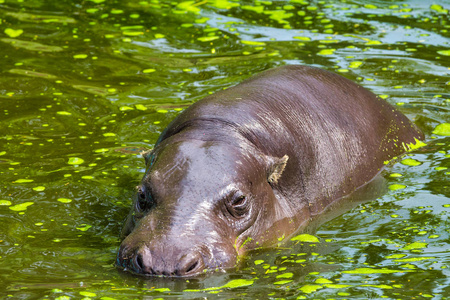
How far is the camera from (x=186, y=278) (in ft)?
19.5

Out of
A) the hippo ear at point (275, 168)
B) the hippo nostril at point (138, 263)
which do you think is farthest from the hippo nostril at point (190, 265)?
the hippo ear at point (275, 168)

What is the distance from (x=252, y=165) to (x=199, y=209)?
92 centimetres

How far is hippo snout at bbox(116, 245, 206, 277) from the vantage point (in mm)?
5930

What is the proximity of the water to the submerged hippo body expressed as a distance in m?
0.25

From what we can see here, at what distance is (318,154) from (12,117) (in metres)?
4.95

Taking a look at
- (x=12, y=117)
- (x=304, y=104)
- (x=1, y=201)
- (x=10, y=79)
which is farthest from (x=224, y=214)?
(x=10, y=79)

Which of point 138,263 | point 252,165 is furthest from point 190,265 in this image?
point 252,165

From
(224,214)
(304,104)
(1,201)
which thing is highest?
(304,104)

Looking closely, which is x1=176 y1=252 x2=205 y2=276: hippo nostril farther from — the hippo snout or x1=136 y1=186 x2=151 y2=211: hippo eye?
x1=136 y1=186 x2=151 y2=211: hippo eye

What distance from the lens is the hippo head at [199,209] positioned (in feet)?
19.9

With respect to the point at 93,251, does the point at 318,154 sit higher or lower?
higher

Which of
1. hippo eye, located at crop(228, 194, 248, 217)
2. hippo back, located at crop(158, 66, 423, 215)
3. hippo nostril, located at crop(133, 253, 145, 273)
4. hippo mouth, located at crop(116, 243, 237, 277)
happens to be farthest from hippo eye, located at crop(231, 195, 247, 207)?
hippo nostril, located at crop(133, 253, 145, 273)

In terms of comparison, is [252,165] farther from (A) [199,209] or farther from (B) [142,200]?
(B) [142,200]

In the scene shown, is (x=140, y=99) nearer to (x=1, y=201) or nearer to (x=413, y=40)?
(x=1, y=201)
